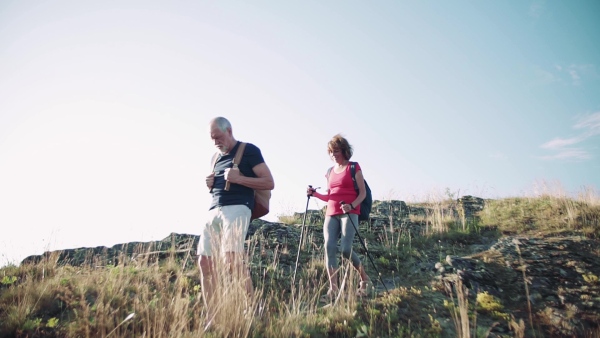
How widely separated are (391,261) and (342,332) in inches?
137

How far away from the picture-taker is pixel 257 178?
323 centimetres

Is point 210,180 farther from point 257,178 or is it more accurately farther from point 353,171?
point 353,171

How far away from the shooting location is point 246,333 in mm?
2574

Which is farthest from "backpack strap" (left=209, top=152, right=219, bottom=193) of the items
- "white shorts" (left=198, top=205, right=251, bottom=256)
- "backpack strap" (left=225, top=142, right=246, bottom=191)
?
"white shorts" (left=198, top=205, right=251, bottom=256)

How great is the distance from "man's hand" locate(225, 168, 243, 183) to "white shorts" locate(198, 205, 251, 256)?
27 centimetres

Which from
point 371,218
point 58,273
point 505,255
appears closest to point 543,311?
point 505,255

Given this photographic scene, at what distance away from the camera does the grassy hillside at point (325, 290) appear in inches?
113

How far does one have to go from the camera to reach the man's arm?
315 centimetres

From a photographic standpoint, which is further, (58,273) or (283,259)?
(283,259)

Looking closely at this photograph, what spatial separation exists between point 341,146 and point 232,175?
2.18 metres

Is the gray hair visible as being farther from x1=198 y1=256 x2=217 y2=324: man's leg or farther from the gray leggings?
the gray leggings

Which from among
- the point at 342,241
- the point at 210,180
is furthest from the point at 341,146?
the point at 210,180

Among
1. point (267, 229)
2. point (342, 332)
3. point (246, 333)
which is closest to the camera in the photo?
point (246, 333)

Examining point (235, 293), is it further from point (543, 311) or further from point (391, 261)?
point (391, 261)
